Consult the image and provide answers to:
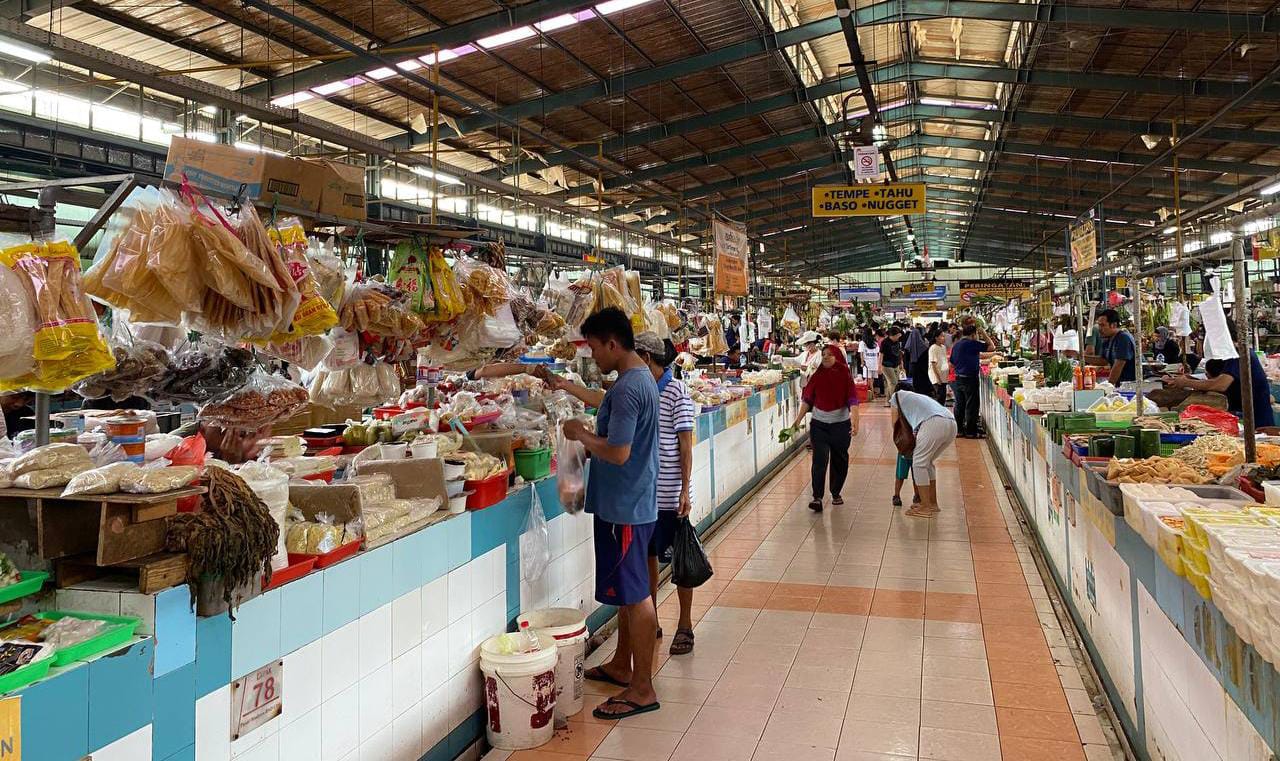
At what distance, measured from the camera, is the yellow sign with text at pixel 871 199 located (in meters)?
12.0

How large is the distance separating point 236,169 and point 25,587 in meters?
1.62

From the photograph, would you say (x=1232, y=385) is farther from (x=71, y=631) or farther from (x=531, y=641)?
(x=71, y=631)

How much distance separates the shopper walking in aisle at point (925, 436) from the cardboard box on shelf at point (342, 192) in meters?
6.02

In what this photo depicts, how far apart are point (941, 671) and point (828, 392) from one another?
4.31m

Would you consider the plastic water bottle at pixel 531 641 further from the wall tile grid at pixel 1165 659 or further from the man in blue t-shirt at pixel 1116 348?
the man in blue t-shirt at pixel 1116 348

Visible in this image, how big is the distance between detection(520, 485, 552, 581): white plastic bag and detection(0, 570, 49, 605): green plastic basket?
2267 mm

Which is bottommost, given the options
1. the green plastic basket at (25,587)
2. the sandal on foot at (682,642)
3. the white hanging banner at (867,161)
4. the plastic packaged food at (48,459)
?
the sandal on foot at (682,642)

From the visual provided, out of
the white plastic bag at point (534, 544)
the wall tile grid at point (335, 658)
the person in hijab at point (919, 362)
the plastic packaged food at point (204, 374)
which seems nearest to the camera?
the wall tile grid at point (335, 658)

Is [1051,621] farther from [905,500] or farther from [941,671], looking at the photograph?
[905,500]

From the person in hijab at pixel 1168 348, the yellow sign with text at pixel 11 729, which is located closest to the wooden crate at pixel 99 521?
the yellow sign with text at pixel 11 729

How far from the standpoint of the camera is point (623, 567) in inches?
161

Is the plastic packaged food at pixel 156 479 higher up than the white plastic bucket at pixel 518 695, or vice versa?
the plastic packaged food at pixel 156 479

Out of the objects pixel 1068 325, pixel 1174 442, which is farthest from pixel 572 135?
pixel 1174 442

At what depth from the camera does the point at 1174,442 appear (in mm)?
5066
